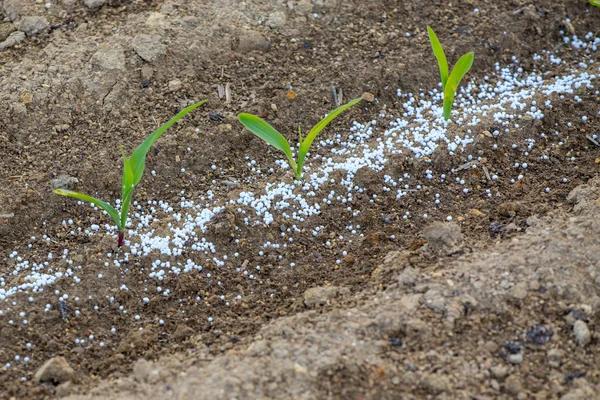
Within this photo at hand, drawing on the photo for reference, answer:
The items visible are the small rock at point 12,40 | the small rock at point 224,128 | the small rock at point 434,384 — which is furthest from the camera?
the small rock at point 12,40

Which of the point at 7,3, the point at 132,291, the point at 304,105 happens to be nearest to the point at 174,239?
the point at 132,291

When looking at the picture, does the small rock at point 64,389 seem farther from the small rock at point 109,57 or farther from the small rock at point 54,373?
the small rock at point 109,57

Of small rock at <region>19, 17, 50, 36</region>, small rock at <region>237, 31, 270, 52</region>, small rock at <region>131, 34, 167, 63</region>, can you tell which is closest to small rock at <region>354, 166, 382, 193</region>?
small rock at <region>237, 31, 270, 52</region>

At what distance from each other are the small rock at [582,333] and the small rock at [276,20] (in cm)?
263

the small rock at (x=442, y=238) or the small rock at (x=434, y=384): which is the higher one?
the small rock at (x=442, y=238)

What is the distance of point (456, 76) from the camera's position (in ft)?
11.8

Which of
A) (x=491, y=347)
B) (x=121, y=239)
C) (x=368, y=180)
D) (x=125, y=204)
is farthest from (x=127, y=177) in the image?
(x=491, y=347)

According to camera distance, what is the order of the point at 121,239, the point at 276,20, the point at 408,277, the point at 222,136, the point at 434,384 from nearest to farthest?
the point at 434,384, the point at 408,277, the point at 121,239, the point at 222,136, the point at 276,20

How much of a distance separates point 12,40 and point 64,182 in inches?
48.2

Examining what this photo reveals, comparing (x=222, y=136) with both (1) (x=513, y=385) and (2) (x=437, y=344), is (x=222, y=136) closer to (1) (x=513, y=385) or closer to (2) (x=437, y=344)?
(2) (x=437, y=344)

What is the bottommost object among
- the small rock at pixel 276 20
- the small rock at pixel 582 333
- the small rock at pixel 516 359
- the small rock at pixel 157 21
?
the small rock at pixel 516 359

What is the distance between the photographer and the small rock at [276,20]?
432 centimetres

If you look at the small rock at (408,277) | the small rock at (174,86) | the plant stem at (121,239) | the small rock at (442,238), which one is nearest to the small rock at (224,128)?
the small rock at (174,86)

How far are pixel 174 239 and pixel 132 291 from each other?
34cm
